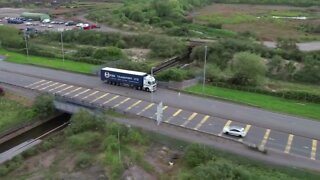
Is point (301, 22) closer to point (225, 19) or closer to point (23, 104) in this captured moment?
point (225, 19)

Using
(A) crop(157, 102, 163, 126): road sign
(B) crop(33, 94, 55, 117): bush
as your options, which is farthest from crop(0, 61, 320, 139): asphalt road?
(B) crop(33, 94, 55, 117): bush

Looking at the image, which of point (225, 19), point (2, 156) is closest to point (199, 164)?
point (2, 156)

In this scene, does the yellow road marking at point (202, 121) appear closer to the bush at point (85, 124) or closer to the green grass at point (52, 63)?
the bush at point (85, 124)

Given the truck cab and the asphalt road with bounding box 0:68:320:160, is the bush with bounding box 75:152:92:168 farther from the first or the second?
the truck cab

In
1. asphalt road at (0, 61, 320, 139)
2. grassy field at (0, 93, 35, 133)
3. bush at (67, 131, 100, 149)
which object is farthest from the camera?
grassy field at (0, 93, 35, 133)

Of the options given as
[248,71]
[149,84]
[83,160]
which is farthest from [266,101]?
[83,160]

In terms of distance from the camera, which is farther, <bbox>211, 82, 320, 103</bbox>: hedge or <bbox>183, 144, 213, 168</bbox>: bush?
<bbox>211, 82, 320, 103</bbox>: hedge

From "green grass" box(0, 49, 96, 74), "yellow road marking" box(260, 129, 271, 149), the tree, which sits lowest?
"yellow road marking" box(260, 129, 271, 149)
